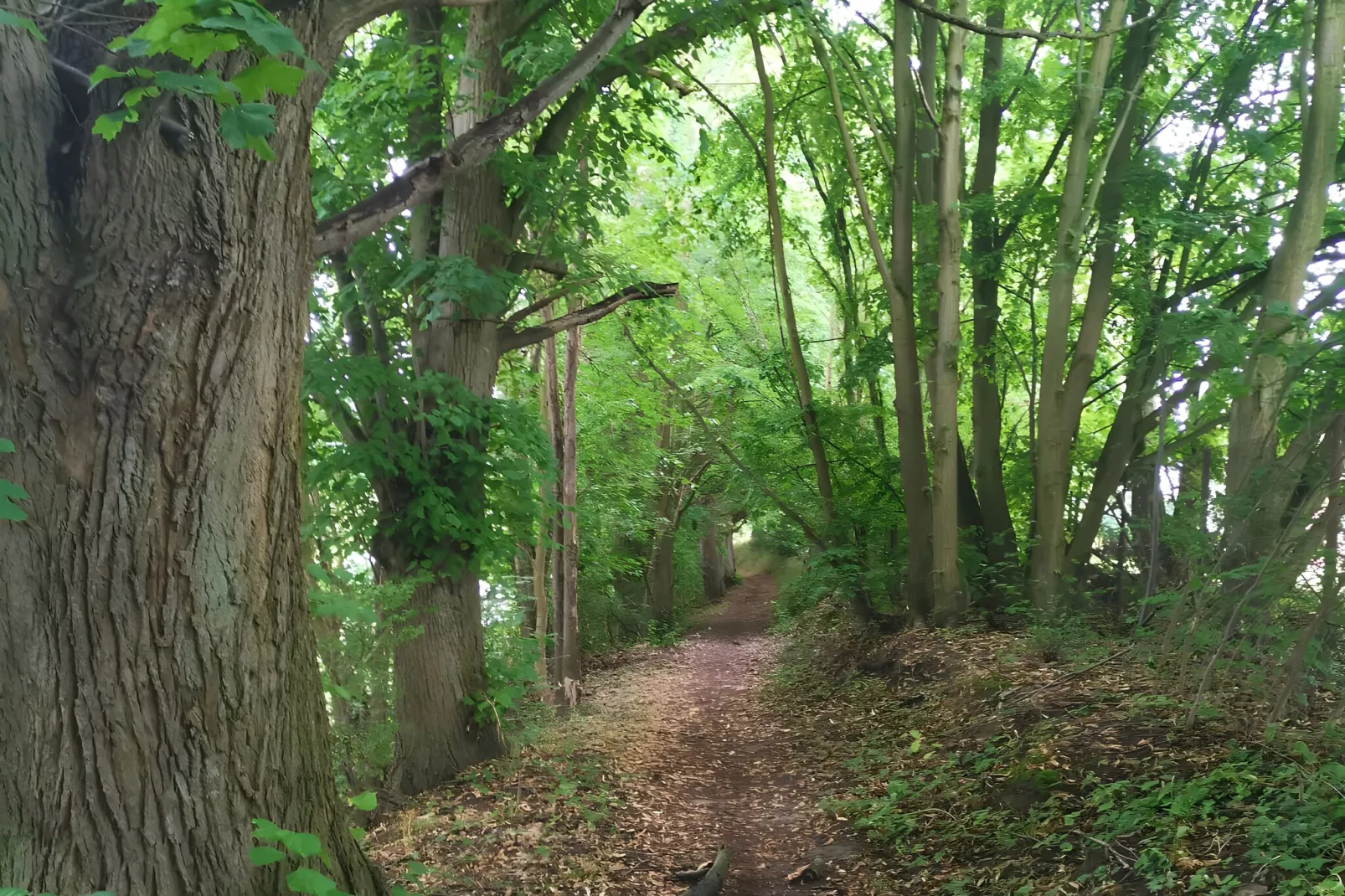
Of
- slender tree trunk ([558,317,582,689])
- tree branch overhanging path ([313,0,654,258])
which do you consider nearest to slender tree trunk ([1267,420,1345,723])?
tree branch overhanging path ([313,0,654,258])

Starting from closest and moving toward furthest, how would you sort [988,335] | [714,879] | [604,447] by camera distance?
[714,879] < [988,335] < [604,447]

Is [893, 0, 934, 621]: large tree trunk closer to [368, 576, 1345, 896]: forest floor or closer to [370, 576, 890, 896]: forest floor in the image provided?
[368, 576, 1345, 896]: forest floor

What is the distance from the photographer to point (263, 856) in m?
2.39

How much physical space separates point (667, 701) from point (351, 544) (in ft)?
19.7

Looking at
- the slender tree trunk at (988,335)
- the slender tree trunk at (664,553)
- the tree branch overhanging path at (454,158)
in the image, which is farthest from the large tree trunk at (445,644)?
the slender tree trunk at (664,553)

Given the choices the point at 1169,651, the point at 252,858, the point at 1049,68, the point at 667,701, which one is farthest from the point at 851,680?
the point at 252,858

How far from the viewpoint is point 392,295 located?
6840mm

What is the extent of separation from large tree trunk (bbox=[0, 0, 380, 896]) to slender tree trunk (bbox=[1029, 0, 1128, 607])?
25.0 feet

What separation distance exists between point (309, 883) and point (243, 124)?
2.04 meters

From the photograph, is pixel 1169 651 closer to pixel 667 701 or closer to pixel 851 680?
pixel 851 680

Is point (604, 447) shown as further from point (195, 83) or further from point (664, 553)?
point (195, 83)

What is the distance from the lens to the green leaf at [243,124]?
1.97 meters

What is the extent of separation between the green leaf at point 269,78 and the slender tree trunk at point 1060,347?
769 cm

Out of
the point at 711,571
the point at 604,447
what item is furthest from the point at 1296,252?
the point at 711,571
